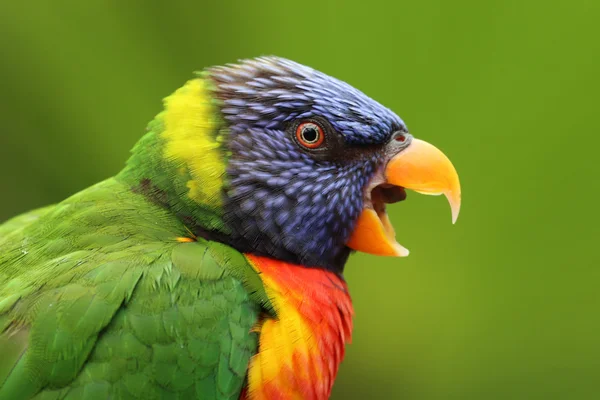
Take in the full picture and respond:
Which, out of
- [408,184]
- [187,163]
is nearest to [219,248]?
[187,163]

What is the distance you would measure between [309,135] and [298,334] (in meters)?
0.65

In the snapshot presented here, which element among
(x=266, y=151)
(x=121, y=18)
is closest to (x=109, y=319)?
(x=266, y=151)

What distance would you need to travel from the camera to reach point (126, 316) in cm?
157

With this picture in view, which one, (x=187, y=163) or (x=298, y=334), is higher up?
(x=187, y=163)

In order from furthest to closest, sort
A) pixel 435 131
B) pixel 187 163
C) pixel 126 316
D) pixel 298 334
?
pixel 435 131, pixel 187 163, pixel 298 334, pixel 126 316

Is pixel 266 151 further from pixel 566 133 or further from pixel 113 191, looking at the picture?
pixel 566 133

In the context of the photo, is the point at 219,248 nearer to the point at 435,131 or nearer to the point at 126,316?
the point at 126,316

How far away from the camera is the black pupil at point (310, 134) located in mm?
1962

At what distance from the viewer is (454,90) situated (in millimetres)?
2875

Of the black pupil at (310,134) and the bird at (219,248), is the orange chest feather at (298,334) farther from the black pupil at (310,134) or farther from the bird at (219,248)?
the black pupil at (310,134)

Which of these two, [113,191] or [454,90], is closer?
[113,191]

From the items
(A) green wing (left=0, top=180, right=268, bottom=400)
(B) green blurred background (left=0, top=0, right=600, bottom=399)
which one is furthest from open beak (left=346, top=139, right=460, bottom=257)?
(B) green blurred background (left=0, top=0, right=600, bottom=399)

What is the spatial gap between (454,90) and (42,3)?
7.27 ft

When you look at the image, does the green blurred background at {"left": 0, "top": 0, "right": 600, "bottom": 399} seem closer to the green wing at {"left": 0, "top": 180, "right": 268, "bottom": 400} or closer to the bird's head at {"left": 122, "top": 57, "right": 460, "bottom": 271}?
the bird's head at {"left": 122, "top": 57, "right": 460, "bottom": 271}
